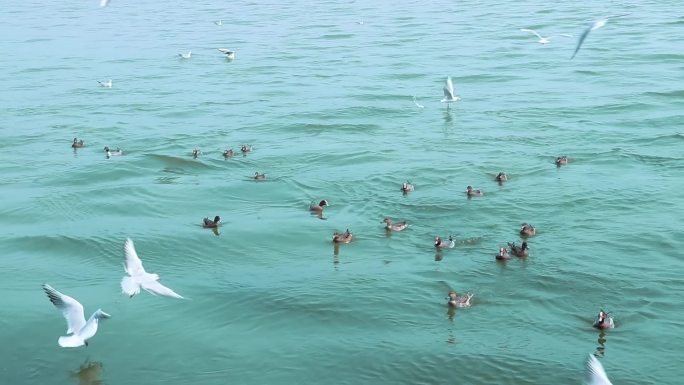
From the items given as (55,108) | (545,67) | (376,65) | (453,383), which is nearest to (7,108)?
(55,108)

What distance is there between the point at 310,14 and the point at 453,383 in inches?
1632

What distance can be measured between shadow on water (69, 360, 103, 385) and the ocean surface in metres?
0.03

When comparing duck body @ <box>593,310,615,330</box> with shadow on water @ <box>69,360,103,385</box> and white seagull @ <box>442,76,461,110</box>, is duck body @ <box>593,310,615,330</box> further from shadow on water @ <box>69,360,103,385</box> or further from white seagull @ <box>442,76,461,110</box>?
white seagull @ <box>442,76,461,110</box>

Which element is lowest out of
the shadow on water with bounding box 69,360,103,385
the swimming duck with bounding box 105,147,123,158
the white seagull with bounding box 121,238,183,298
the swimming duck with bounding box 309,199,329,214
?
the shadow on water with bounding box 69,360,103,385

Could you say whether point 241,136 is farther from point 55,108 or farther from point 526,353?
point 526,353

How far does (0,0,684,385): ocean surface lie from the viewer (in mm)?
15156

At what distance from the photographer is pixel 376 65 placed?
37.9m

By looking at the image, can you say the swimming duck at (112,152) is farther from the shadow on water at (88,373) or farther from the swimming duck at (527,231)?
the shadow on water at (88,373)

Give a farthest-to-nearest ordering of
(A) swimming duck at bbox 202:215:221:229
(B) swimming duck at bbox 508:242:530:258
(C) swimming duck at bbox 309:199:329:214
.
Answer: (C) swimming duck at bbox 309:199:329:214, (A) swimming duck at bbox 202:215:221:229, (B) swimming duck at bbox 508:242:530:258

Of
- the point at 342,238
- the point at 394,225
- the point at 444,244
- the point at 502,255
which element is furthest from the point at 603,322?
the point at 342,238

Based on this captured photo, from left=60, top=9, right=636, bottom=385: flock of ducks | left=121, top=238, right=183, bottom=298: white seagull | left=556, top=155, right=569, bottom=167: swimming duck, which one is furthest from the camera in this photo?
left=556, top=155, right=569, bottom=167: swimming duck

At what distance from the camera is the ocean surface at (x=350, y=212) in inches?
597

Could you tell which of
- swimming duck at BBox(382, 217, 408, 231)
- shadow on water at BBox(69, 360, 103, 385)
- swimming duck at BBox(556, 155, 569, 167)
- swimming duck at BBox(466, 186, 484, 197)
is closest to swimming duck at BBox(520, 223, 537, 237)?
swimming duck at BBox(382, 217, 408, 231)

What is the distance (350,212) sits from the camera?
70.1 ft
